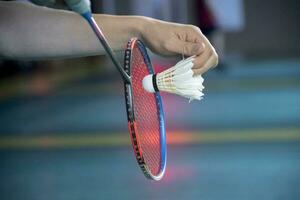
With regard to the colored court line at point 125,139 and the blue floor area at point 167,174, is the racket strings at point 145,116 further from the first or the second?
the colored court line at point 125,139

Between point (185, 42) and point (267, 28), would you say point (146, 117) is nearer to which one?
point (185, 42)

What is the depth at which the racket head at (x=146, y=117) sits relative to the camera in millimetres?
1299

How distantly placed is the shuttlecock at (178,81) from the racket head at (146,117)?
38 millimetres

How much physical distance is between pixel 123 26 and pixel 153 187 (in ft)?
6.56

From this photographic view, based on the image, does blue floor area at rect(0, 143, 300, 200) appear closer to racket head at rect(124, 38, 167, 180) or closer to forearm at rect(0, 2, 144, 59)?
racket head at rect(124, 38, 167, 180)

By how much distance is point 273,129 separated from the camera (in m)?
4.51

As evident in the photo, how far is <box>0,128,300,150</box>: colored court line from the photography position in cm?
421

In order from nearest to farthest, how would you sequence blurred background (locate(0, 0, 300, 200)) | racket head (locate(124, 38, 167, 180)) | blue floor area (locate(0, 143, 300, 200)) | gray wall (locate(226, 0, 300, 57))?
racket head (locate(124, 38, 167, 180)), blue floor area (locate(0, 143, 300, 200)), blurred background (locate(0, 0, 300, 200)), gray wall (locate(226, 0, 300, 57))

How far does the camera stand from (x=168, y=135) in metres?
4.39

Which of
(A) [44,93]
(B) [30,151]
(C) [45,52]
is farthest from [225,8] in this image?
(C) [45,52]

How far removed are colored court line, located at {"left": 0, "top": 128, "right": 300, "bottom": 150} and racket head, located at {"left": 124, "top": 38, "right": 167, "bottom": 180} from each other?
2695 millimetres

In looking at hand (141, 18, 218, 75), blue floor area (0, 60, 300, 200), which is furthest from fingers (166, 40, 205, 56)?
blue floor area (0, 60, 300, 200)

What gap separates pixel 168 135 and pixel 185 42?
3.16 metres

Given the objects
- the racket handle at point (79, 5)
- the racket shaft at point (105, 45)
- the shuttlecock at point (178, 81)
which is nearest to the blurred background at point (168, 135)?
the shuttlecock at point (178, 81)
